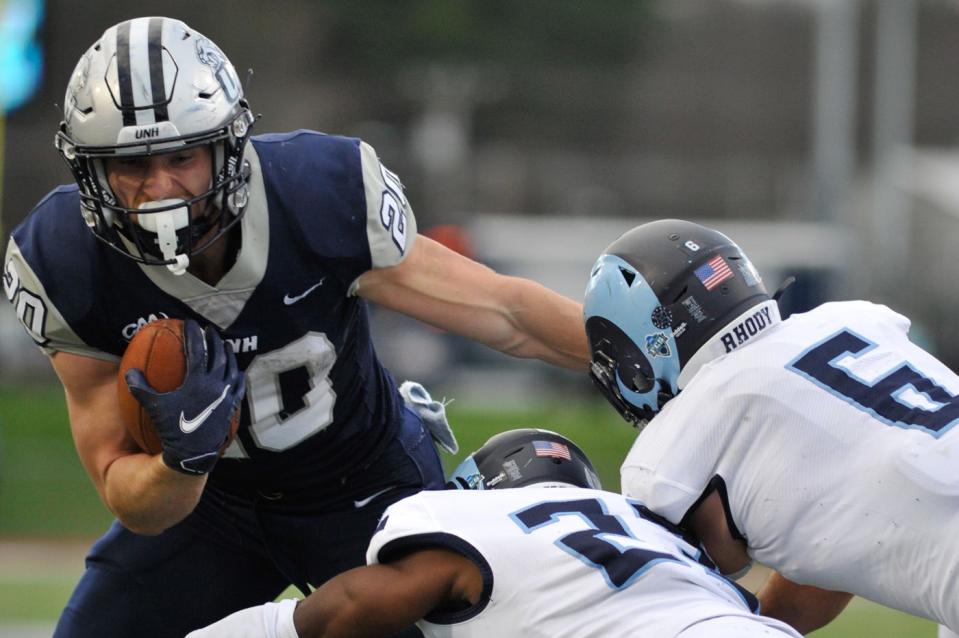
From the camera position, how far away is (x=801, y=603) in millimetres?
3719

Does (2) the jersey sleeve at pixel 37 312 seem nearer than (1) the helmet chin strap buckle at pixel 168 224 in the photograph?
No

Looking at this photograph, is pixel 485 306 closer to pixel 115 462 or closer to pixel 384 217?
pixel 384 217

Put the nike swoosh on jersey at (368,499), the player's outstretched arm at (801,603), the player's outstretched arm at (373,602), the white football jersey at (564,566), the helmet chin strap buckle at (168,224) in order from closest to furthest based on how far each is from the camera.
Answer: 1. the white football jersey at (564,566)
2. the player's outstretched arm at (373,602)
3. the helmet chin strap buckle at (168,224)
4. the player's outstretched arm at (801,603)
5. the nike swoosh on jersey at (368,499)

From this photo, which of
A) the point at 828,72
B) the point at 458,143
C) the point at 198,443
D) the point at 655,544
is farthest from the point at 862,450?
the point at 458,143

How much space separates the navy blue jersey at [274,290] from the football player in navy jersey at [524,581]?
749 mm

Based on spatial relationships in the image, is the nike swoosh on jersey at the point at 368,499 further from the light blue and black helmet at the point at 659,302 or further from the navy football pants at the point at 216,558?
the light blue and black helmet at the point at 659,302

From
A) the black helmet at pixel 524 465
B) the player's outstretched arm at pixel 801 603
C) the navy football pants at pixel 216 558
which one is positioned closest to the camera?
the black helmet at pixel 524 465

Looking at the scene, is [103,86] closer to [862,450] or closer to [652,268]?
[652,268]

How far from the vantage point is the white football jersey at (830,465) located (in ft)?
9.92

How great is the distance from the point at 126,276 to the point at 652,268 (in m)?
1.28

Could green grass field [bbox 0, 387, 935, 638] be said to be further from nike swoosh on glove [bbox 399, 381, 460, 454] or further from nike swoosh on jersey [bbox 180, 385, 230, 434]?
nike swoosh on jersey [bbox 180, 385, 230, 434]

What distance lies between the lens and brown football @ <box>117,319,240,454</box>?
3.28 metres

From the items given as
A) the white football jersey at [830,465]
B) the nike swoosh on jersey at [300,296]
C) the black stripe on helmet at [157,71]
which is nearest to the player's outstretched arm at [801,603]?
the white football jersey at [830,465]

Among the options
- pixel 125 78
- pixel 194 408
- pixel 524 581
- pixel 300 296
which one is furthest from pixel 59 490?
pixel 524 581
